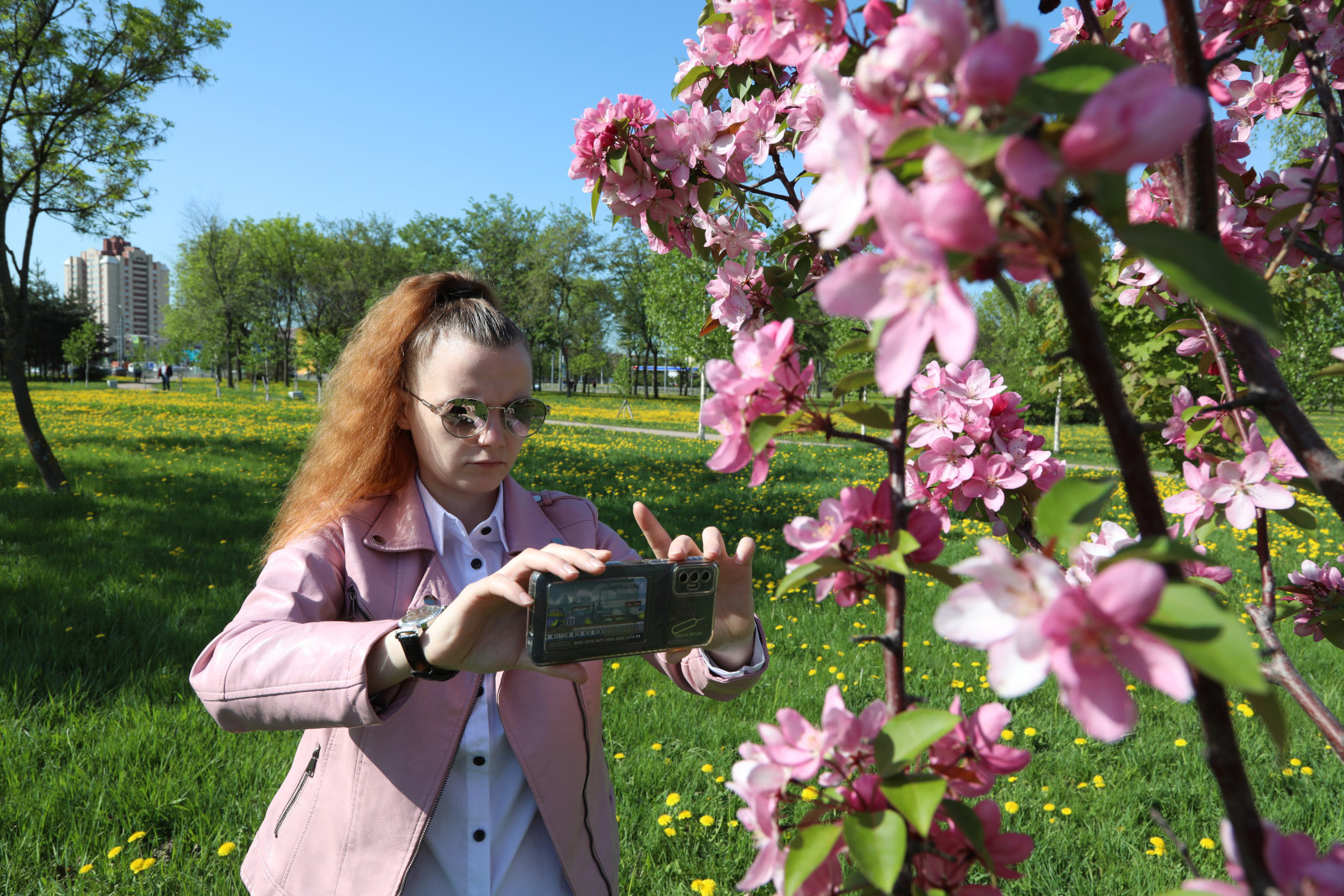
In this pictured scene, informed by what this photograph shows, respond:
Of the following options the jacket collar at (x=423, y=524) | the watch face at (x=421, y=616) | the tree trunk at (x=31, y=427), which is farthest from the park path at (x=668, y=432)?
the watch face at (x=421, y=616)

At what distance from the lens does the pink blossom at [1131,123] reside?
1.34 feet

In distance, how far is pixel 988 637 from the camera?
0.48 meters

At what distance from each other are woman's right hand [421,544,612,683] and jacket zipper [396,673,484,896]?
232 millimetres

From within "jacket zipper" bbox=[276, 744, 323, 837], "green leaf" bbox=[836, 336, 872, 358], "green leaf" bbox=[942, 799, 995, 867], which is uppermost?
"green leaf" bbox=[836, 336, 872, 358]

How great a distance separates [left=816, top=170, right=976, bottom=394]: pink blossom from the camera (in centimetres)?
43

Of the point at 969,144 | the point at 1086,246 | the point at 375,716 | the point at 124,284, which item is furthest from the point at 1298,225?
the point at 124,284

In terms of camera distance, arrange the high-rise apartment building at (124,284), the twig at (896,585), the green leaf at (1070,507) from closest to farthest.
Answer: the green leaf at (1070,507), the twig at (896,585), the high-rise apartment building at (124,284)

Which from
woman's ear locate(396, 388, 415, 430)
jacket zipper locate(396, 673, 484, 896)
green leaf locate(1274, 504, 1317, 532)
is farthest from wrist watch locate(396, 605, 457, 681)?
green leaf locate(1274, 504, 1317, 532)

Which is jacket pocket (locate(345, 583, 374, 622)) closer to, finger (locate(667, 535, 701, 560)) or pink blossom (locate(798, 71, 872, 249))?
finger (locate(667, 535, 701, 560))

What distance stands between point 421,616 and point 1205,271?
125 centimetres

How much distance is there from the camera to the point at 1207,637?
0.43 metres

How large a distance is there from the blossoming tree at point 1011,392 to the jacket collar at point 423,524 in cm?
89

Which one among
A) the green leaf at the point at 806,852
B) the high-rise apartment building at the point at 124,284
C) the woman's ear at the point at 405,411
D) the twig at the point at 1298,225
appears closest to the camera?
the green leaf at the point at 806,852

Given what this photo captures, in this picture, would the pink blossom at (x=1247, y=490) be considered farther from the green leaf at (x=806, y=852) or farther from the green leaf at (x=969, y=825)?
the green leaf at (x=806, y=852)
